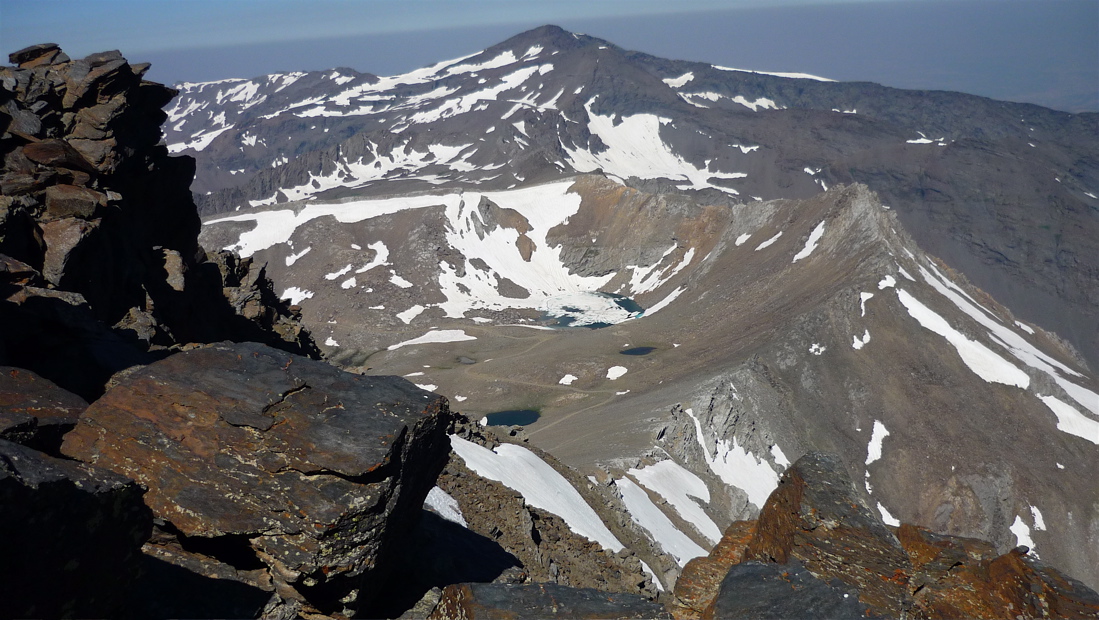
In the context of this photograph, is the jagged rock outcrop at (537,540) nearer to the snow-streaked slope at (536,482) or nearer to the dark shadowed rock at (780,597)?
the snow-streaked slope at (536,482)

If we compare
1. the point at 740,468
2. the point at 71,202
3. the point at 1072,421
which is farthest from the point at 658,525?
the point at 1072,421

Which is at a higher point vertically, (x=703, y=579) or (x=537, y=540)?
(x=703, y=579)

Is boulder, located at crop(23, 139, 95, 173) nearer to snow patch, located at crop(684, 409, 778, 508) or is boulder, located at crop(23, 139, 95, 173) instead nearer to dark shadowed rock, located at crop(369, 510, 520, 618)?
dark shadowed rock, located at crop(369, 510, 520, 618)

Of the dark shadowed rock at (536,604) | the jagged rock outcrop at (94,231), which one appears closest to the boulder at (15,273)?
the jagged rock outcrop at (94,231)

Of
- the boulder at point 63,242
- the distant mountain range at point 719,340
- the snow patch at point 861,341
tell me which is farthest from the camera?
the snow patch at point 861,341

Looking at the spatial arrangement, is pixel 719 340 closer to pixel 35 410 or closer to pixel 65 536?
pixel 35 410

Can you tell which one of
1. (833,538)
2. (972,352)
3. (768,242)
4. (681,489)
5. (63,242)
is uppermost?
(768,242)

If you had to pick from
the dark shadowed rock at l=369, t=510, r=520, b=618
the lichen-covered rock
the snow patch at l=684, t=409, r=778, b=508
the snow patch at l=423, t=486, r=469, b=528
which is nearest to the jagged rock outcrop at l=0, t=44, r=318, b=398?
the dark shadowed rock at l=369, t=510, r=520, b=618
